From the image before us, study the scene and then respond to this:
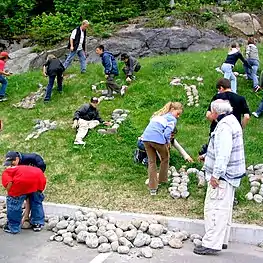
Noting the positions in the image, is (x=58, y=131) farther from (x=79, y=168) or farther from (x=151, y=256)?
(x=151, y=256)

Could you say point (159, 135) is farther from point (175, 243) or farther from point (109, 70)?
point (109, 70)

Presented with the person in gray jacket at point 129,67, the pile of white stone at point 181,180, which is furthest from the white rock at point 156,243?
the person in gray jacket at point 129,67

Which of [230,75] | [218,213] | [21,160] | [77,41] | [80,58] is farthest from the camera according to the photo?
[80,58]

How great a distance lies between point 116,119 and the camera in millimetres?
13750

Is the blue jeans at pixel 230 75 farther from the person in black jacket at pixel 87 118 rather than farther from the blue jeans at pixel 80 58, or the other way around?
the blue jeans at pixel 80 58

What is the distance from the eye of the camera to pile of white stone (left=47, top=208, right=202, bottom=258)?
8.10 m

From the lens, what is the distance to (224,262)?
7.61m

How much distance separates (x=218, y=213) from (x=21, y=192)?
2.99 m

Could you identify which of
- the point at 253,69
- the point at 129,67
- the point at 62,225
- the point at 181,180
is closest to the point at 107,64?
the point at 129,67

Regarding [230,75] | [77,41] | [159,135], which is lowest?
[159,135]

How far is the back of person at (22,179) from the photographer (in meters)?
8.60

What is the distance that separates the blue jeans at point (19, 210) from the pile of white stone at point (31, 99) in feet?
23.2

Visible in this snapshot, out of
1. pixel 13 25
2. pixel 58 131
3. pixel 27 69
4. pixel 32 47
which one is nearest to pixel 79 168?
pixel 58 131

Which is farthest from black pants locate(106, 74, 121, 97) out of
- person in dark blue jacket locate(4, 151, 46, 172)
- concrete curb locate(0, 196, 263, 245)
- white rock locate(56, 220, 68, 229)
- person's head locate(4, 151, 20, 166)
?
white rock locate(56, 220, 68, 229)
